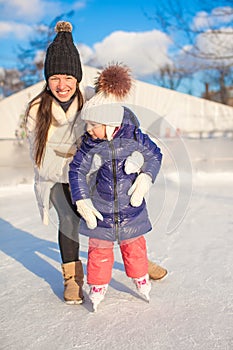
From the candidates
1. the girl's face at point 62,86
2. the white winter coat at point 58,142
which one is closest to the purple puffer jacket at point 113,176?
the white winter coat at point 58,142

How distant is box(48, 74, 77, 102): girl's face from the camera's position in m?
1.71

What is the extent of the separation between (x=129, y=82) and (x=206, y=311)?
2.97ft

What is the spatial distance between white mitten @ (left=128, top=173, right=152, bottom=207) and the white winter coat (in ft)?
1.02

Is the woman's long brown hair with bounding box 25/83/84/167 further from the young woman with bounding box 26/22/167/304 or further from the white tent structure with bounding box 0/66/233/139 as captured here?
the white tent structure with bounding box 0/66/233/139

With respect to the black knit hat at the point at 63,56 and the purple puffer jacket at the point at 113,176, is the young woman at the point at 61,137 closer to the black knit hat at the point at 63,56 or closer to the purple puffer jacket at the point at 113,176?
the black knit hat at the point at 63,56

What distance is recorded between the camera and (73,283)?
176 cm

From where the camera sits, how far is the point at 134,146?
4.88ft

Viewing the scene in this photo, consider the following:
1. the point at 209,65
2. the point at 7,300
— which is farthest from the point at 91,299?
the point at 209,65

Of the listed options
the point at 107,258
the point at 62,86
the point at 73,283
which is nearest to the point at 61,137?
the point at 62,86

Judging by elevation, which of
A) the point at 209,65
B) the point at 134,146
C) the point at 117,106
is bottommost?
the point at 134,146

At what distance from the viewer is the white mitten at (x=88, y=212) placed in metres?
1.48

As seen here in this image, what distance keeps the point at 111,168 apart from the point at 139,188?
0.12m

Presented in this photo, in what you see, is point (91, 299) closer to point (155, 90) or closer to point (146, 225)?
point (146, 225)

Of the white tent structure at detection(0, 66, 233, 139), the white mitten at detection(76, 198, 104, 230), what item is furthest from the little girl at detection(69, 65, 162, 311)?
the white tent structure at detection(0, 66, 233, 139)
